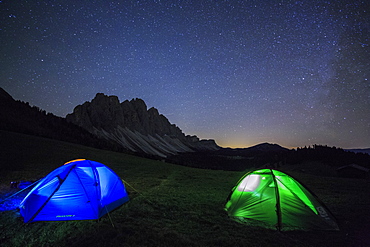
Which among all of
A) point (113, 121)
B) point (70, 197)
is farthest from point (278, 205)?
point (113, 121)

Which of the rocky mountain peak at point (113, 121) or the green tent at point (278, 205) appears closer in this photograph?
the green tent at point (278, 205)

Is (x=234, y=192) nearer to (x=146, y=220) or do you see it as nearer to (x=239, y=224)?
(x=239, y=224)

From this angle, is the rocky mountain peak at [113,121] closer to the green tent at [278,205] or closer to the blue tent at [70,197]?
the blue tent at [70,197]

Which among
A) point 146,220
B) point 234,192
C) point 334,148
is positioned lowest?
point 146,220

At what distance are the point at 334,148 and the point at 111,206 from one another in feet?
182

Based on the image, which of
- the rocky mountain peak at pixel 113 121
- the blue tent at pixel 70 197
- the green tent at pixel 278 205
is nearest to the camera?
the green tent at pixel 278 205

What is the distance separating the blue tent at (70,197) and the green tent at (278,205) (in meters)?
4.82

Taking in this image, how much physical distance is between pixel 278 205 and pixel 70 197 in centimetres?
700

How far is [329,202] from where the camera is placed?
8953 mm

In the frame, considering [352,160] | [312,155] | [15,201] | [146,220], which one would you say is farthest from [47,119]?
[352,160]

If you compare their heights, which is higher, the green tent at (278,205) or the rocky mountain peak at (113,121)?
the rocky mountain peak at (113,121)

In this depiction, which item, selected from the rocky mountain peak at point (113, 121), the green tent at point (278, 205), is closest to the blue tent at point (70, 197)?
the green tent at point (278, 205)

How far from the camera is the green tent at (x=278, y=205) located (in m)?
5.48

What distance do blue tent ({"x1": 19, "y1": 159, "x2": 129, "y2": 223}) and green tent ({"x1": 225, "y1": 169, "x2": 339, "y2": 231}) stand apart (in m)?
4.82
